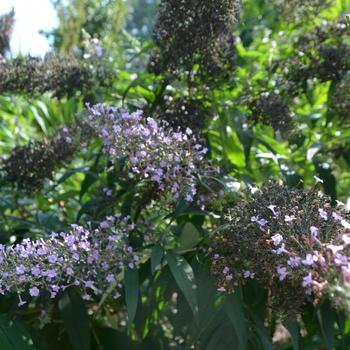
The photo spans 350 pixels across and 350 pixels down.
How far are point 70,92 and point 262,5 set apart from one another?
131 cm

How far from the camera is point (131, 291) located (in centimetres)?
174

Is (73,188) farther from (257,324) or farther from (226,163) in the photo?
(257,324)

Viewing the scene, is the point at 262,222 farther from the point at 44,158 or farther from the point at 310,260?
the point at 44,158

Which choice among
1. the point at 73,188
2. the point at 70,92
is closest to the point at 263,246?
the point at 70,92

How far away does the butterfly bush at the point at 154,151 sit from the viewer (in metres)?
1.78

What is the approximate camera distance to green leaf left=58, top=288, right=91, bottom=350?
2043 mm

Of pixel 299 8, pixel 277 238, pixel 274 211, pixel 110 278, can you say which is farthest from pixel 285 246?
pixel 299 8

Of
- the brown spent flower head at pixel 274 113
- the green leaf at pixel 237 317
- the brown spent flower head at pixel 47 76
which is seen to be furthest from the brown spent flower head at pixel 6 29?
the green leaf at pixel 237 317

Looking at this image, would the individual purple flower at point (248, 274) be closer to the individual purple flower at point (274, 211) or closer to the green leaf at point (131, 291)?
the individual purple flower at point (274, 211)

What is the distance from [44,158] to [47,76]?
0.31m

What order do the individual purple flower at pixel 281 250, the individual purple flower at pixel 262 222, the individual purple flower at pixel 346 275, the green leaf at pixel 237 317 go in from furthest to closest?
the green leaf at pixel 237 317, the individual purple flower at pixel 262 222, the individual purple flower at pixel 281 250, the individual purple flower at pixel 346 275

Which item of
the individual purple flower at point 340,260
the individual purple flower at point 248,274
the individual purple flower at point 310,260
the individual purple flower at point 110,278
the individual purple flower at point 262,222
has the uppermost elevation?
the individual purple flower at point 110,278

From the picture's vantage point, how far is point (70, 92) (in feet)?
7.71

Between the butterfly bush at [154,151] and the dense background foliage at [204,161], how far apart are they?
0.11 feet
